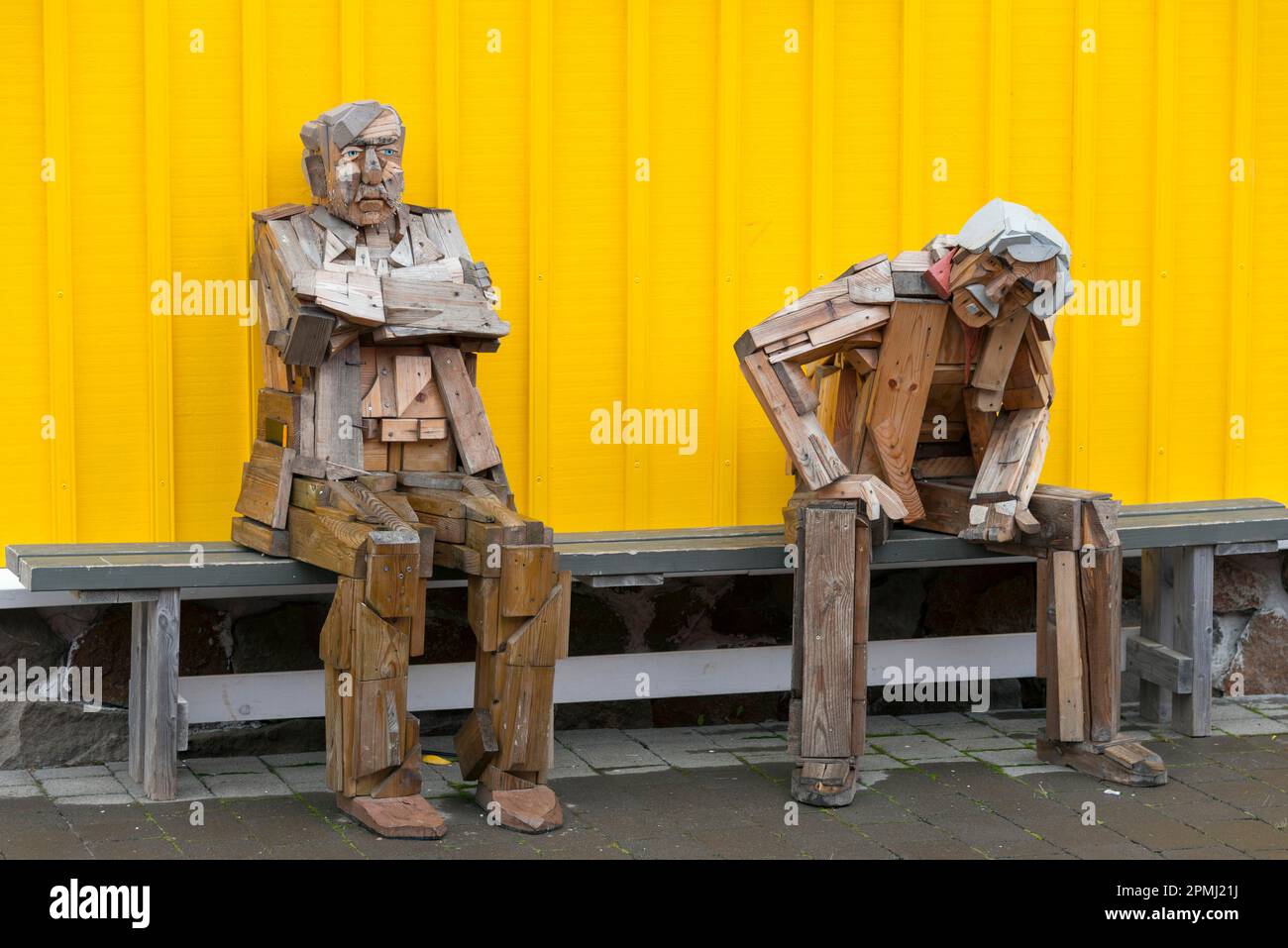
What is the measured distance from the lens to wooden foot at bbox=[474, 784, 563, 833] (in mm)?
5758

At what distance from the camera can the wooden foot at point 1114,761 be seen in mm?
6391

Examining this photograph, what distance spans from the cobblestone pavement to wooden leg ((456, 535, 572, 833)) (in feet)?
0.39

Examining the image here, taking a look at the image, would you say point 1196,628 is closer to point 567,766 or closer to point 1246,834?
point 1246,834

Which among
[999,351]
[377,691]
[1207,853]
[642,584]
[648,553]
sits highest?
[999,351]

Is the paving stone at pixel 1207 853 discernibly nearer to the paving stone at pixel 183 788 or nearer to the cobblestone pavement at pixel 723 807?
the cobblestone pavement at pixel 723 807

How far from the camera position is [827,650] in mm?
6168

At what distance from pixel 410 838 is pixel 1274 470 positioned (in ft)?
13.5

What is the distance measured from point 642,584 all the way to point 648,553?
4.6 inches

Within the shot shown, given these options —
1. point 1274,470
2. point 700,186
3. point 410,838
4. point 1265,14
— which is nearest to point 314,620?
point 410,838

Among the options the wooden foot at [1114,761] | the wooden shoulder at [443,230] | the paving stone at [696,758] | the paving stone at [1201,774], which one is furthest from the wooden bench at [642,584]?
the wooden shoulder at [443,230]

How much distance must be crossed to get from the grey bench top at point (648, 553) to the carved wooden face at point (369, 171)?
1195 millimetres

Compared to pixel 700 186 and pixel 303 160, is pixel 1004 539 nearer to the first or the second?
pixel 700 186

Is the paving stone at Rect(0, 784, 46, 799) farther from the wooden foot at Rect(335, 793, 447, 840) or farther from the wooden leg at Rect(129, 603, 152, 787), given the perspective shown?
the wooden foot at Rect(335, 793, 447, 840)

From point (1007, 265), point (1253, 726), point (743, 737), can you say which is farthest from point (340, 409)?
point (1253, 726)
